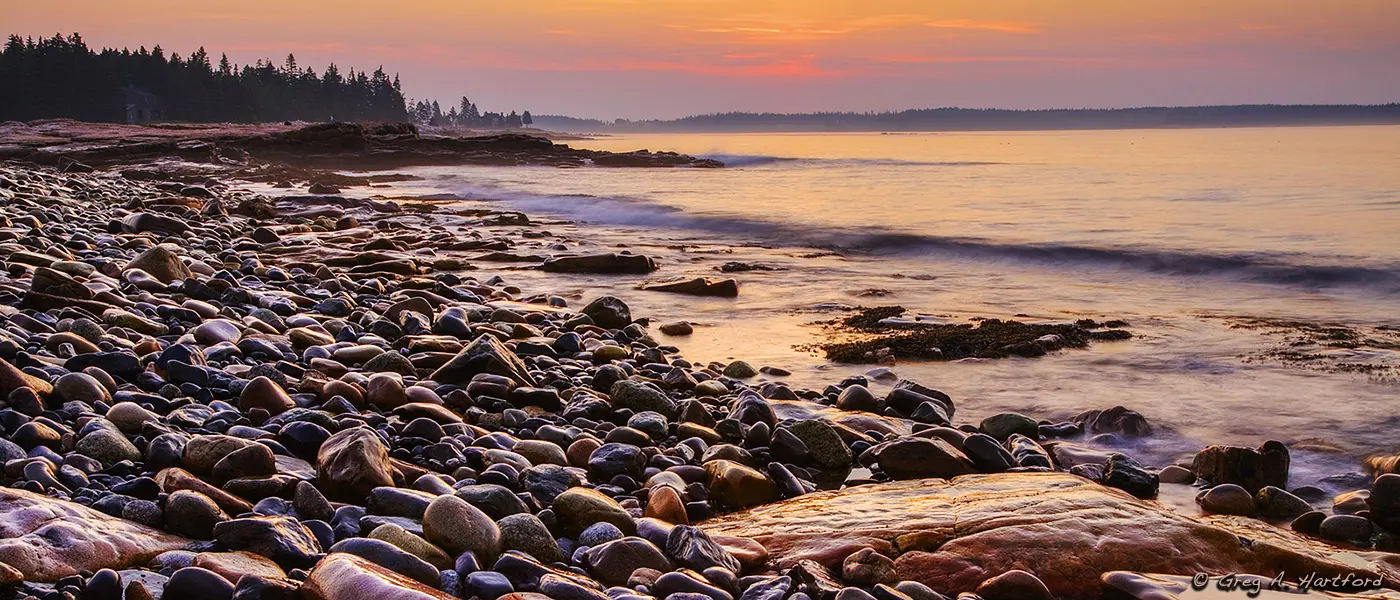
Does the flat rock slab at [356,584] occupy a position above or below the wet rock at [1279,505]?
above

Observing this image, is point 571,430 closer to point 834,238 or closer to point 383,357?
point 383,357

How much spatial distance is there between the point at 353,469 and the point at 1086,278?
38.4 ft

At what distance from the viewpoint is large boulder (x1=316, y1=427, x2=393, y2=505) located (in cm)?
313

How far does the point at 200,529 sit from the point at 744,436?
2629 millimetres

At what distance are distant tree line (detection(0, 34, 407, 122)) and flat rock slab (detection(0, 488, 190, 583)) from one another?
3775 inches

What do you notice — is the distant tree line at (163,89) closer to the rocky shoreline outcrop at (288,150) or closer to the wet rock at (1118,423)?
the rocky shoreline outcrop at (288,150)

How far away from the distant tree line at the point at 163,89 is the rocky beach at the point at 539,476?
90571 millimetres

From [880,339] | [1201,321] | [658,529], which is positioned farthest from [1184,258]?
[658,529]

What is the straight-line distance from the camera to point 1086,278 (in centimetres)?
1307

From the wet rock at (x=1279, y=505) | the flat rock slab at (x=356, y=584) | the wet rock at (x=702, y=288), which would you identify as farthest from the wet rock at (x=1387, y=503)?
the wet rock at (x=702, y=288)

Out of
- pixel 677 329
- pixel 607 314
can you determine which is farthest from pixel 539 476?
pixel 677 329

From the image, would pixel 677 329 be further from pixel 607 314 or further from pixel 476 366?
pixel 476 366

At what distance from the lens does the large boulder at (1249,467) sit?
4.58m

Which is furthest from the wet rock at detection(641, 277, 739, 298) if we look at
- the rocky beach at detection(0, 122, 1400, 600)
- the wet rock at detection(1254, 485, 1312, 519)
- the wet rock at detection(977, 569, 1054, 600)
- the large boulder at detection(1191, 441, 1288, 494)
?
the wet rock at detection(977, 569, 1054, 600)
